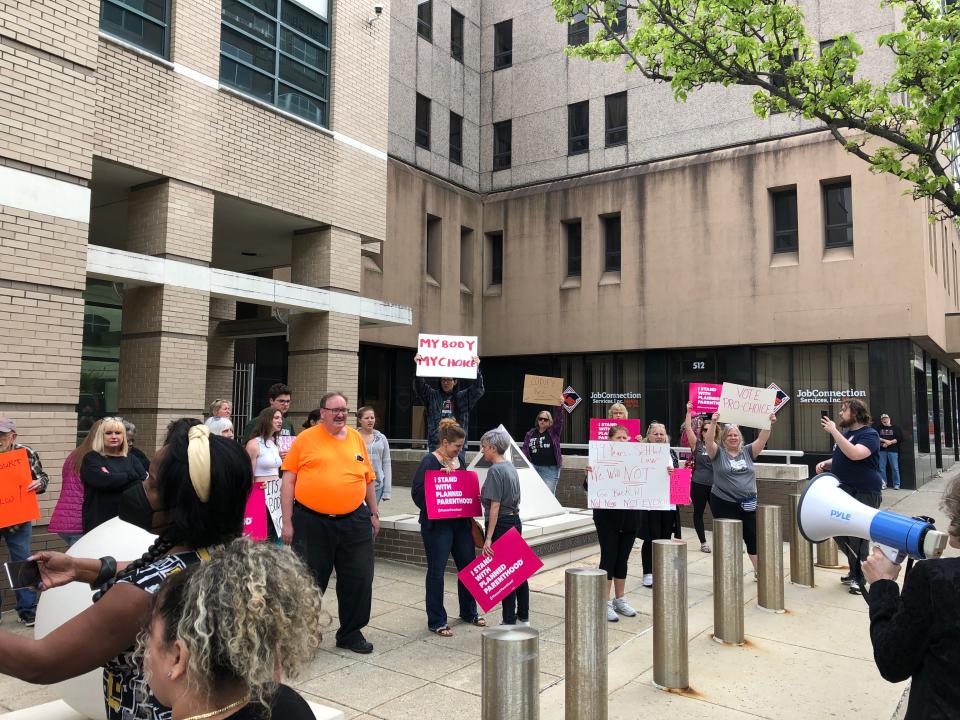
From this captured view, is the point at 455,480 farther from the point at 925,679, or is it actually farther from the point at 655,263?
the point at 655,263

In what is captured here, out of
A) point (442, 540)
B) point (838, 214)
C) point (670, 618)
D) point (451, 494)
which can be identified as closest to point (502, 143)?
point (838, 214)

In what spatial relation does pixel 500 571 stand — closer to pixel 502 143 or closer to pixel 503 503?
pixel 503 503

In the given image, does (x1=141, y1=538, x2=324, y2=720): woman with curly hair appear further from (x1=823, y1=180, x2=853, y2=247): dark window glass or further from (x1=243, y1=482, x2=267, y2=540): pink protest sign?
(x1=823, y1=180, x2=853, y2=247): dark window glass

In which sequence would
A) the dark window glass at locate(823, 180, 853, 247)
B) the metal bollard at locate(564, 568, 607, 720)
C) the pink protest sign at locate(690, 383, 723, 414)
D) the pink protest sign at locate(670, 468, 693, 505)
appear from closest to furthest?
1. the metal bollard at locate(564, 568, 607, 720)
2. the pink protest sign at locate(670, 468, 693, 505)
3. the pink protest sign at locate(690, 383, 723, 414)
4. the dark window glass at locate(823, 180, 853, 247)

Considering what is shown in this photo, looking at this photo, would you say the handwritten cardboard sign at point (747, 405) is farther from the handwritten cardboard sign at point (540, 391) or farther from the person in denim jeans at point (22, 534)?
the person in denim jeans at point (22, 534)

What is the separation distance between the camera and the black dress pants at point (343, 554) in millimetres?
5824

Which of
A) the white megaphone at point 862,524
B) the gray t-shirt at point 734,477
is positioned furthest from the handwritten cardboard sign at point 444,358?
the white megaphone at point 862,524

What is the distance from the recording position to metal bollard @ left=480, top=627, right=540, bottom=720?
3203mm

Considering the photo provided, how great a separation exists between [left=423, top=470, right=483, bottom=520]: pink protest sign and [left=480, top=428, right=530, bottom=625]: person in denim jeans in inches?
4.3

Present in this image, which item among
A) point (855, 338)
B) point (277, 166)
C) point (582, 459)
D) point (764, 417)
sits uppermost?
point (277, 166)

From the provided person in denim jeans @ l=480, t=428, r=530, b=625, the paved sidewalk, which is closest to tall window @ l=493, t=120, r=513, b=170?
the paved sidewalk

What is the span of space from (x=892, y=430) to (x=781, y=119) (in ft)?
29.7

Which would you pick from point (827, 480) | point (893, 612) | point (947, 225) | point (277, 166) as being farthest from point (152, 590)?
point (947, 225)

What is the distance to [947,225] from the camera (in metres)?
25.6
